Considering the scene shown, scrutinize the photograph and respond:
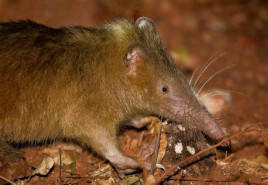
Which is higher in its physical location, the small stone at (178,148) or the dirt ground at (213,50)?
the dirt ground at (213,50)

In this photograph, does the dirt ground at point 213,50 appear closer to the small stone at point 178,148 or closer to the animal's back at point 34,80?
the small stone at point 178,148

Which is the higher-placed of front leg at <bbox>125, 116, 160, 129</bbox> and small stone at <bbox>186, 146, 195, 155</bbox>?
front leg at <bbox>125, 116, 160, 129</bbox>

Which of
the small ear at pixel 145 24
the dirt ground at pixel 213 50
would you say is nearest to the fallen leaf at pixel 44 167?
the dirt ground at pixel 213 50

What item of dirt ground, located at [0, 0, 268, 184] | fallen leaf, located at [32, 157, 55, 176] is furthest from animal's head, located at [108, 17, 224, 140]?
fallen leaf, located at [32, 157, 55, 176]

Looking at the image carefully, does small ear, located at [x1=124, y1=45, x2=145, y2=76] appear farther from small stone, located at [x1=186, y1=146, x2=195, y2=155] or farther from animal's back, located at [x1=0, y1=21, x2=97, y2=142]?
small stone, located at [x1=186, y1=146, x2=195, y2=155]

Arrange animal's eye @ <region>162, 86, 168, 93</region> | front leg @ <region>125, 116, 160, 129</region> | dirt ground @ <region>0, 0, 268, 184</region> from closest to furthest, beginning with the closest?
1. animal's eye @ <region>162, 86, 168, 93</region>
2. dirt ground @ <region>0, 0, 268, 184</region>
3. front leg @ <region>125, 116, 160, 129</region>

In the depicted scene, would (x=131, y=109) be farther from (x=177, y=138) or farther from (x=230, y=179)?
(x=230, y=179)

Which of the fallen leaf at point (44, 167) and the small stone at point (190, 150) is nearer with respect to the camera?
the fallen leaf at point (44, 167)

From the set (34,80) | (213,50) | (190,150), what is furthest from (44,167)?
(213,50)
